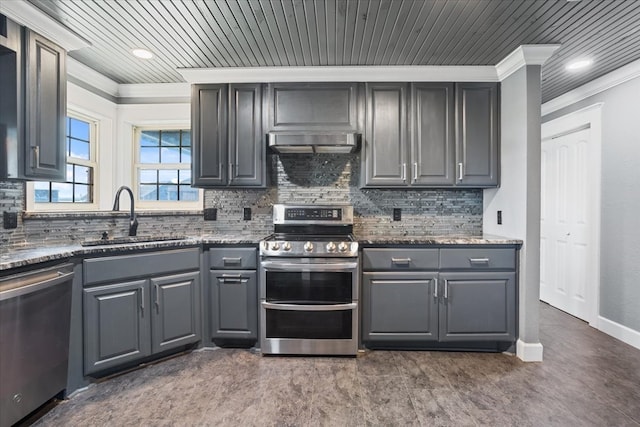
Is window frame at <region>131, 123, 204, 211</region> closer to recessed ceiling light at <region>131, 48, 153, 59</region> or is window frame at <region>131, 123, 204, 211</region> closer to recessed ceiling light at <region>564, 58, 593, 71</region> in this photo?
recessed ceiling light at <region>131, 48, 153, 59</region>

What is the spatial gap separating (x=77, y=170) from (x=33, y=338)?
179cm

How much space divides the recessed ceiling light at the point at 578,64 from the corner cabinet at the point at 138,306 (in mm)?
3562

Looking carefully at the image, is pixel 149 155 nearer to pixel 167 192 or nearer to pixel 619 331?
pixel 167 192

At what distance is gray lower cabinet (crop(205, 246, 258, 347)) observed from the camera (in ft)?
8.77

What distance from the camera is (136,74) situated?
3045mm

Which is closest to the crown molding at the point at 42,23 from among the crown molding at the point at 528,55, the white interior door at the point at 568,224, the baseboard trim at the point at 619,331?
the crown molding at the point at 528,55

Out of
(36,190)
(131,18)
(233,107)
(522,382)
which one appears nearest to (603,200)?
(522,382)

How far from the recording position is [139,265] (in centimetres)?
233

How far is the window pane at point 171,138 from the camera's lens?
3436mm

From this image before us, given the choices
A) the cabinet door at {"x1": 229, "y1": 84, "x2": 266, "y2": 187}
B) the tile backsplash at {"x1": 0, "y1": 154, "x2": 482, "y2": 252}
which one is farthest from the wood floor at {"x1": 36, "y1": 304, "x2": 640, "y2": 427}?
the cabinet door at {"x1": 229, "y1": 84, "x2": 266, "y2": 187}

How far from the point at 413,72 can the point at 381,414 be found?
265 cm

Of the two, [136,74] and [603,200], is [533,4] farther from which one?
[136,74]

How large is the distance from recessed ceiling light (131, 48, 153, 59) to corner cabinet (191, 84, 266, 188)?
0.45 metres

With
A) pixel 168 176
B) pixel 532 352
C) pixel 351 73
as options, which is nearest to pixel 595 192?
pixel 532 352
